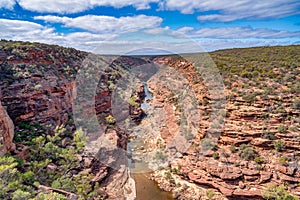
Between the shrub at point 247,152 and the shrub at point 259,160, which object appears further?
the shrub at point 247,152

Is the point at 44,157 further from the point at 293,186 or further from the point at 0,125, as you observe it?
Result: the point at 293,186

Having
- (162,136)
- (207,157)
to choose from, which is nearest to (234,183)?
(207,157)

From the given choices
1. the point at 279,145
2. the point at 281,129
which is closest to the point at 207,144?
the point at 279,145

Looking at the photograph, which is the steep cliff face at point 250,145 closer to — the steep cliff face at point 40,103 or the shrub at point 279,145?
the shrub at point 279,145

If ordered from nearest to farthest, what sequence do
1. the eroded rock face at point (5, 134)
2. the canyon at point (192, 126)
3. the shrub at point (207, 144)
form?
the eroded rock face at point (5, 134) → the canyon at point (192, 126) → the shrub at point (207, 144)

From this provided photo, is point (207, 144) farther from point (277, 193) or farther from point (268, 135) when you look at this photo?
point (277, 193)

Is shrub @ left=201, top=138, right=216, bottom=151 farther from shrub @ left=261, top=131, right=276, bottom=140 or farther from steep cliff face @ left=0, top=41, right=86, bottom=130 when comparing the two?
steep cliff face @ left=0, top=41, right=86, bottom=130

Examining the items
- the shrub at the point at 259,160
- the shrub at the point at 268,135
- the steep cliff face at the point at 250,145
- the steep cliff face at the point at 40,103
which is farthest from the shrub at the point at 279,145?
the steep cliff face at the point at 40,103

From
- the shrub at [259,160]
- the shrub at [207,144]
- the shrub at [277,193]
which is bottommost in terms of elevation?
the shrub at [277,193]
